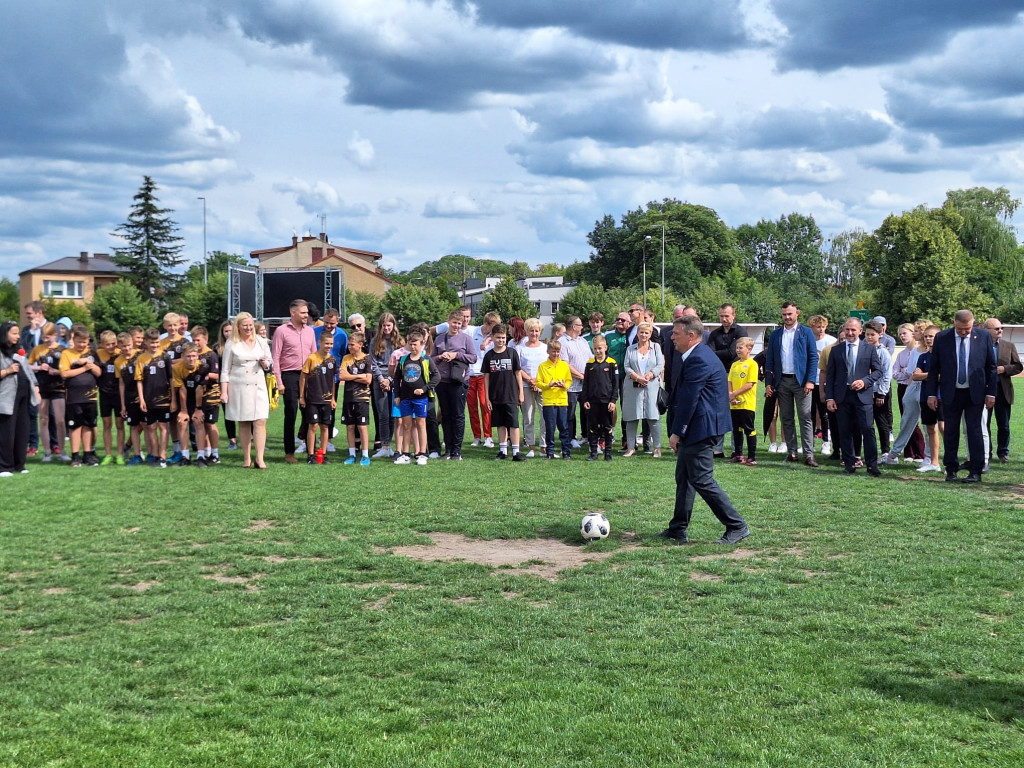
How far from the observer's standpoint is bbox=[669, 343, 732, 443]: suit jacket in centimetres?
776

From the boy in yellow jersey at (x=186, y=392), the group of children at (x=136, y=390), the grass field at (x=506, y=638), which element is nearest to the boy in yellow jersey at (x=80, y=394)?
the group of children at (x=136, y=390)

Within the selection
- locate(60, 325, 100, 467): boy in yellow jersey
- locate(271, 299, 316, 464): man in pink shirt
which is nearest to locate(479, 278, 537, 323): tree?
locate(271, 299, 316, 464): man in pink shirt

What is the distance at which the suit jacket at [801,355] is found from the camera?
497 inches

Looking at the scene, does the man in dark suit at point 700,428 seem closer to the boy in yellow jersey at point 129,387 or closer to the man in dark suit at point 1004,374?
the man in dark suit at point 1004,374

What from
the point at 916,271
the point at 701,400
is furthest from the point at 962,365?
the point at 916,271

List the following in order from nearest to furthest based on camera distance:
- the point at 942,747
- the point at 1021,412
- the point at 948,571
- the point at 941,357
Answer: the point at 942,747 < the point at 948,571 < the point at 941,357 < the point at 1021,412

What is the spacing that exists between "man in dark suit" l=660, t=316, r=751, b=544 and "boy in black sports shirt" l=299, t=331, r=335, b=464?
6209 mm

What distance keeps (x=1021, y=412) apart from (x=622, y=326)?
1288 cm

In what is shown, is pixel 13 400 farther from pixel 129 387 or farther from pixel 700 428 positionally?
pixel 700 428

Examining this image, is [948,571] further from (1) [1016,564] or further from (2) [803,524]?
(2) [803,524]

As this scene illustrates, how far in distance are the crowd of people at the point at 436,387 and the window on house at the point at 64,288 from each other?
88378mm

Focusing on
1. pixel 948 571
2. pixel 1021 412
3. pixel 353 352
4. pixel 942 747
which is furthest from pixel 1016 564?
pixel 1021 412

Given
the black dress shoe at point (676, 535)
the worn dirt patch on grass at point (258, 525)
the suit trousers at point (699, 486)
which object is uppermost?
the suit trousers at point (699, 486)

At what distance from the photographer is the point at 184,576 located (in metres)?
6.93
